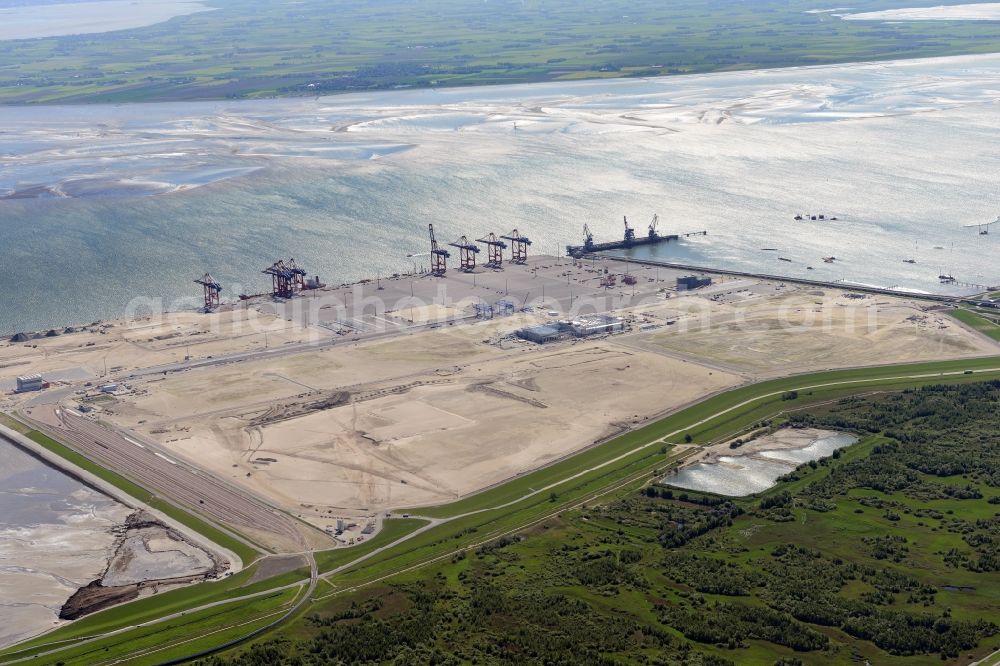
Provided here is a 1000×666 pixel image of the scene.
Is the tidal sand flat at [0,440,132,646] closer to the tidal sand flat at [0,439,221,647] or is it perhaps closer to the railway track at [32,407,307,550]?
the tidal sand flat at [0,439,221,647]

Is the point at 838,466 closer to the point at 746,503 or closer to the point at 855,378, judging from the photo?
the point at 746,503

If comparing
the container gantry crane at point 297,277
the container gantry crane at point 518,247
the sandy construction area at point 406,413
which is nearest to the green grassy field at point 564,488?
the sandy construction area at point 406,413

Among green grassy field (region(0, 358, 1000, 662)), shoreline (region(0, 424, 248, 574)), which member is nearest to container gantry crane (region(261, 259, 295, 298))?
shoreline (region(0, 424, 248, 574))

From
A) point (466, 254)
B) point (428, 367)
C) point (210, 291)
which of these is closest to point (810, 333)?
point (428, 367)

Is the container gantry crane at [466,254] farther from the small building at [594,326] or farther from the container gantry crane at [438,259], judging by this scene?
the small building at [594,326]

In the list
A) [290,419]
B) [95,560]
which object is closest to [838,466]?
[290,419]
